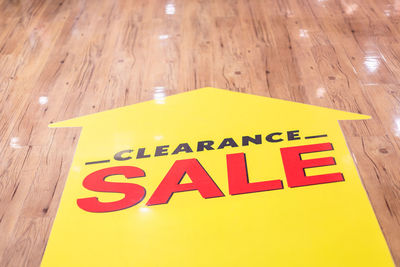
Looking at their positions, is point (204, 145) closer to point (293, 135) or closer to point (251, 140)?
point (251, 140)

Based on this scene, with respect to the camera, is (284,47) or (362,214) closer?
(362,214)

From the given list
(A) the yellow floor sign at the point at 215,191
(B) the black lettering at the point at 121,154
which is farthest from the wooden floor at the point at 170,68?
(B) the black lettering at the point at 121,154

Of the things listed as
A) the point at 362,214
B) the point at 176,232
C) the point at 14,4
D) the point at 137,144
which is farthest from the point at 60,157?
the point at 14,4

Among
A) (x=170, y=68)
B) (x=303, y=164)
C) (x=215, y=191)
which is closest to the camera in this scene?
(x=215, y=191)

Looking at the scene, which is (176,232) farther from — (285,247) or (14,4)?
(14,4)

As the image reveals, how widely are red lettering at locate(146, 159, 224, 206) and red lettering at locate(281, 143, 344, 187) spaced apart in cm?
39

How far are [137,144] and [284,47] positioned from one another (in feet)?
4.85

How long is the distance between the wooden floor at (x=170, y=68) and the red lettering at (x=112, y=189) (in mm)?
167

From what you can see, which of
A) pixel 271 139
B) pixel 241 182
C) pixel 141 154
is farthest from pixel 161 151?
pixel 271 139

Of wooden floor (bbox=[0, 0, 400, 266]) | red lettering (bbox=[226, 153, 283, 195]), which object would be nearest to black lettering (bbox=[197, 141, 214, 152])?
red lettering (bbox=[226, 153, 283, 195])

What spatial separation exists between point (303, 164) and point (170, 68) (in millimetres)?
1353

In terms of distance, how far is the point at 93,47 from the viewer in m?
3.70

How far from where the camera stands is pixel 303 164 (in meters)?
2.50

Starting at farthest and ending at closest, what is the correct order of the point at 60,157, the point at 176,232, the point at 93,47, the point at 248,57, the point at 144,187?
the point at 93,47 → the point at 248,57 → the point at 60,157 → the point at 144,187 → the point at 176,232
